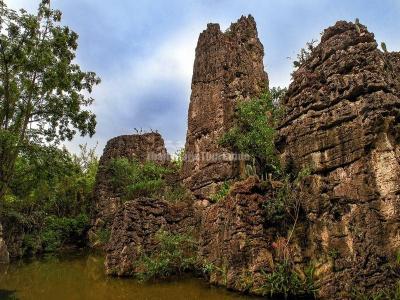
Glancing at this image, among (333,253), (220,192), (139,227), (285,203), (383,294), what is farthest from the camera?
(220,192)

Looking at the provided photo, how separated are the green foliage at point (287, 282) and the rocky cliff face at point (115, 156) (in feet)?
59.0

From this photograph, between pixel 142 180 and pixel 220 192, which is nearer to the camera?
pixel 220 192

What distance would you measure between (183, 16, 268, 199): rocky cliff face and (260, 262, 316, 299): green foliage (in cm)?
936

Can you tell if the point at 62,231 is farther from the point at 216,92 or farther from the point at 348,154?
the point at 348,154

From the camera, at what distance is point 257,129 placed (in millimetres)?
18656

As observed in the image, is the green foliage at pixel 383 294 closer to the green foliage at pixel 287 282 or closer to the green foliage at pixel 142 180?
the green foliage at pixel 287 282

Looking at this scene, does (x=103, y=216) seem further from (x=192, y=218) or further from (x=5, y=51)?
(x=5, y=51)

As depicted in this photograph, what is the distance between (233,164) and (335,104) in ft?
30.5

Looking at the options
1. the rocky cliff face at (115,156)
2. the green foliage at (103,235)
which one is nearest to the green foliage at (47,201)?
the rocky cliff face at (115,156)

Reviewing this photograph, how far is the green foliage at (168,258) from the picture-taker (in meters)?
13.1

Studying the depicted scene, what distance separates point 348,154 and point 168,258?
7.19 m

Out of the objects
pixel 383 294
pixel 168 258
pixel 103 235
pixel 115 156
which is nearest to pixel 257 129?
pixel 168 258

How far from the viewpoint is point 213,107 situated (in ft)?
69.6

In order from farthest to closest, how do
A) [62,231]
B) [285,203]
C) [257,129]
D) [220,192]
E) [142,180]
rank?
[62,231] < [142,180] < [257,129] < [220,192] < [285,203]
